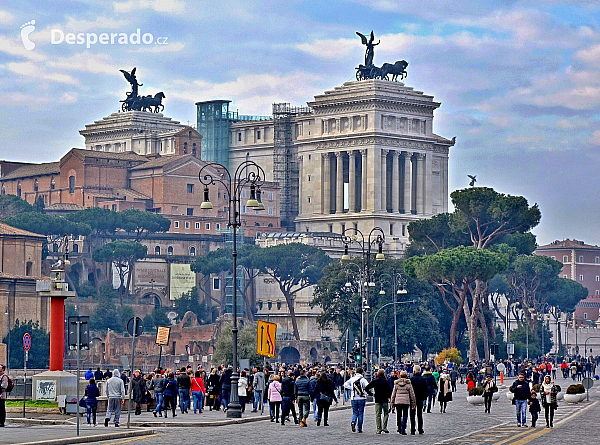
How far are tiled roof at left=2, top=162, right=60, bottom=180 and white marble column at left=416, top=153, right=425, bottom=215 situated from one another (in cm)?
3599

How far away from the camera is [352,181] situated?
157 metres

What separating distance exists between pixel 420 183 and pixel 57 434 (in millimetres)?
129527

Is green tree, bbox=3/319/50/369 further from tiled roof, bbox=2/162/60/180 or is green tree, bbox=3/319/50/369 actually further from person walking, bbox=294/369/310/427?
person walking, bbox=294/369/310/427

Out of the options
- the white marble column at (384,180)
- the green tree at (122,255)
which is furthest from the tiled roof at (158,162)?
the green tree at (122,255)

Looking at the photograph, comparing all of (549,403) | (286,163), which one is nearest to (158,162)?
(286,163)

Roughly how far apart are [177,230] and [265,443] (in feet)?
397

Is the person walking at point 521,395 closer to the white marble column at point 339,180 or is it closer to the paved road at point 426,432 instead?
the paved road at point 426,432

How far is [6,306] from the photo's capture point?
107m

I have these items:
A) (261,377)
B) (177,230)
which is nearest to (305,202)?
(177,230)

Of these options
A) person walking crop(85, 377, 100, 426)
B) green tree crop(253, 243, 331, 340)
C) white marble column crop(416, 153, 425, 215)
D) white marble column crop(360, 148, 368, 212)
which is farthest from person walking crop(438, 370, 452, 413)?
white marble column crop(416, 153, 425, 215)

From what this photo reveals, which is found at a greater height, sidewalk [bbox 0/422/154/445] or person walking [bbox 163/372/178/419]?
person walking [bbox 163/372/178/419]

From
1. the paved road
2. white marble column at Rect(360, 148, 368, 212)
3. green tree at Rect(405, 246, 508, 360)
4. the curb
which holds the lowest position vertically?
the paved road

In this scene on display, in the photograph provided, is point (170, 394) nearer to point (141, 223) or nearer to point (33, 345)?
point (33, 345)

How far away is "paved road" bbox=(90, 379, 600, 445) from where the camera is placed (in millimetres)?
30750
